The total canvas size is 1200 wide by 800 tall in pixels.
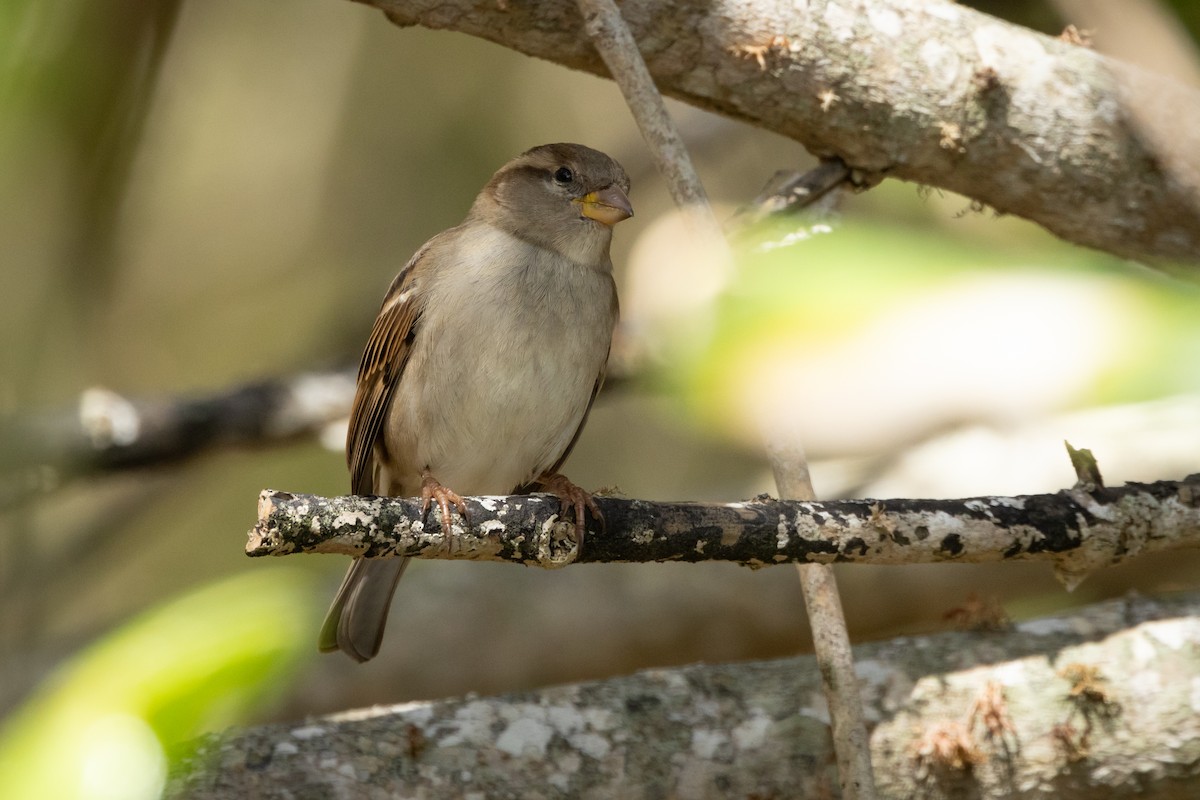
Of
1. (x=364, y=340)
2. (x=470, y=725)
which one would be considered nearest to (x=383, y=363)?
(x=470, y=725)

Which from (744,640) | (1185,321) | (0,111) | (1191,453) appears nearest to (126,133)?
(744,640)

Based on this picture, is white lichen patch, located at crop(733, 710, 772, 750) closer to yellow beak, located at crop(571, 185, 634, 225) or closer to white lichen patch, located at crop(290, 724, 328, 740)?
white lichen patch, located at crop(290, 724, 328, 740)

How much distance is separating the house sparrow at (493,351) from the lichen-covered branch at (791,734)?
0.66 metres

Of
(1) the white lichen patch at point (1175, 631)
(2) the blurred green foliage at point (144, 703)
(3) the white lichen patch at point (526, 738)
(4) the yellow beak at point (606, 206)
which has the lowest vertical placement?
(2) the blurred green foliage at point (144, 703)

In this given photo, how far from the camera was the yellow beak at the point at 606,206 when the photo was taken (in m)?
3.79

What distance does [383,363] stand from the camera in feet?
12.2

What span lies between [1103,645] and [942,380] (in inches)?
86.9

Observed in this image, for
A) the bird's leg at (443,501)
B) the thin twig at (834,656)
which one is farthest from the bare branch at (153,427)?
the thin twig at (834,656)

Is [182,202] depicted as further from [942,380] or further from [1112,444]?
[942,380]

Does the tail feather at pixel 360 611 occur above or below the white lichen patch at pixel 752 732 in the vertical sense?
above

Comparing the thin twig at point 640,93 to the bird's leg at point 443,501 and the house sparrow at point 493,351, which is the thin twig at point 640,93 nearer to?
the house sparrow at point 493,351

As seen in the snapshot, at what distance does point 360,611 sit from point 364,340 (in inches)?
109

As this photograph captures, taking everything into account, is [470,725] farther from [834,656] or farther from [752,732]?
[834,656]

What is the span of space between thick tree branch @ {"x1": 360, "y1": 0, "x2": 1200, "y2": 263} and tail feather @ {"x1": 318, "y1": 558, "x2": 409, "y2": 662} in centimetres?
158
